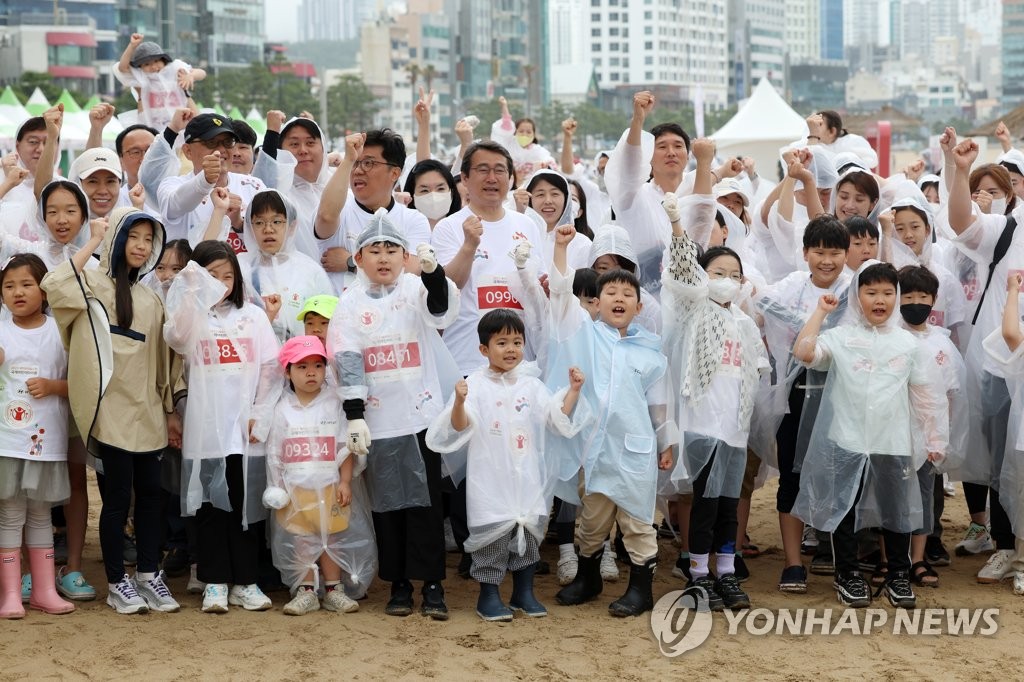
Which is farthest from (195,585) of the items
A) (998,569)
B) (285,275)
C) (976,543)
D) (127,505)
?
(976,543)

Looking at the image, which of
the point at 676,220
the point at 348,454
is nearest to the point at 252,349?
the point at 348,454

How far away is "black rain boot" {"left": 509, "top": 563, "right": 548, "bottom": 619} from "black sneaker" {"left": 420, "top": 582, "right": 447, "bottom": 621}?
327mm

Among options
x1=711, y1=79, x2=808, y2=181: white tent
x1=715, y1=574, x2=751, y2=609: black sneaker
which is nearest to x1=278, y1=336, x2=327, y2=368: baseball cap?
x1=715, y1=574, x2=751, y2=609: black sneaker

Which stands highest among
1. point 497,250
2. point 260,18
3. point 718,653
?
point 260,18

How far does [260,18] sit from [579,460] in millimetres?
97913

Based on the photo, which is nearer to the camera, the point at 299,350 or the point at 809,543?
the point at 299,350

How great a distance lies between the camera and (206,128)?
6.72 metres

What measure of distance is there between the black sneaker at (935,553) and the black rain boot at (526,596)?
221cm

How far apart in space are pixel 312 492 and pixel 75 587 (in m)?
1.28

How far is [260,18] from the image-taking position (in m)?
98.4

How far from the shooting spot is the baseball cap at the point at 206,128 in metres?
6.69

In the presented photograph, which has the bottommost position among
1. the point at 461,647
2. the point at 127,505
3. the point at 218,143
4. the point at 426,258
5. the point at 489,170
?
the point at 461,647

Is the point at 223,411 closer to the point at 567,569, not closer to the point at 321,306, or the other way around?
the point at 321,306

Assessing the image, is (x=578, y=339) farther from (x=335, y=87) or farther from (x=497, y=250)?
(x=335, y=87)
